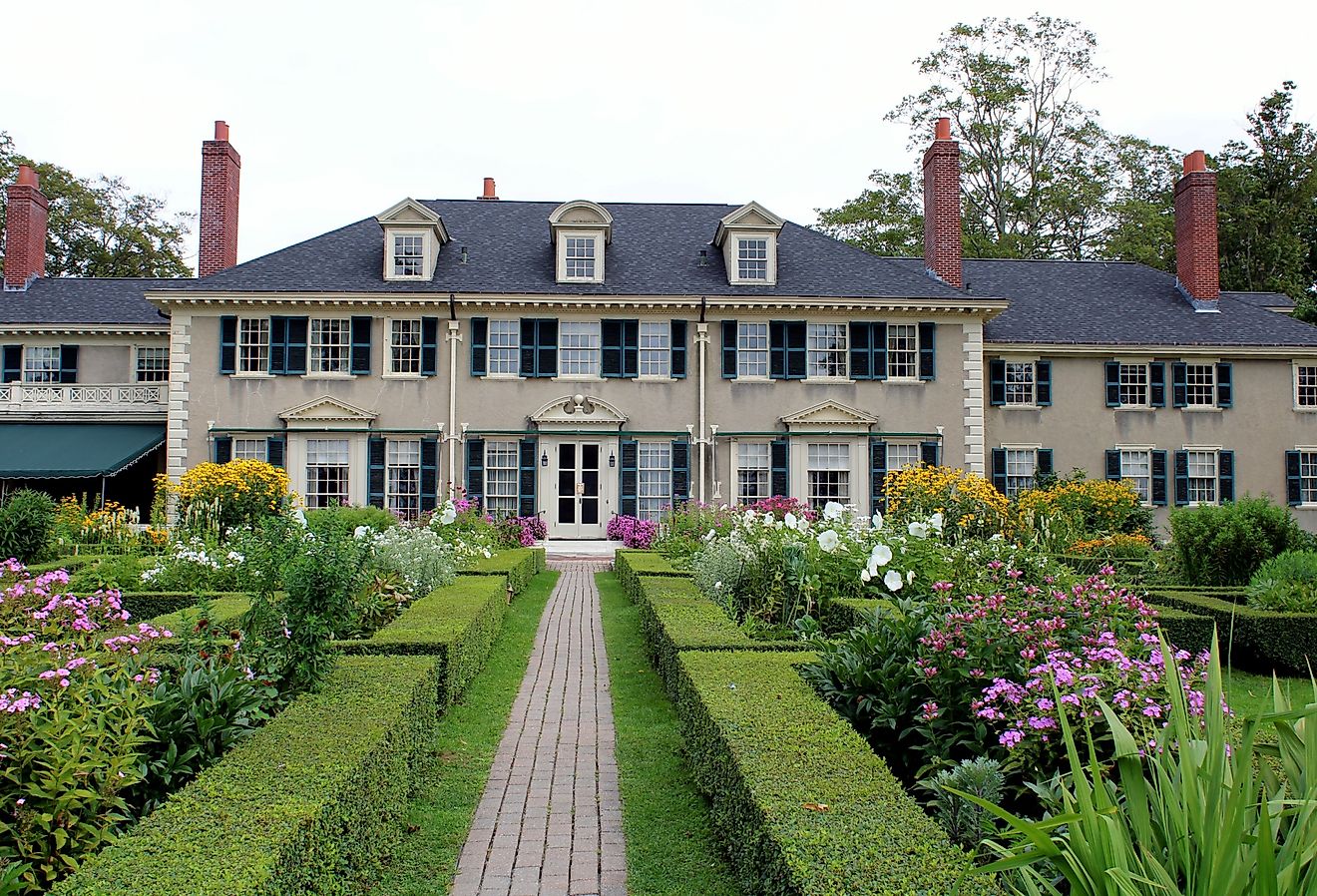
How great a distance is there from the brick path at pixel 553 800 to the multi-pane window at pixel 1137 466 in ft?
63.6

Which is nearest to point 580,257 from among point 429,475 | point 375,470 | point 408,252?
point 408,252

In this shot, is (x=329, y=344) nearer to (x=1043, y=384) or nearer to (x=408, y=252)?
(x=408, y=252)

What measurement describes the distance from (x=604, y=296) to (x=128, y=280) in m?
14.8

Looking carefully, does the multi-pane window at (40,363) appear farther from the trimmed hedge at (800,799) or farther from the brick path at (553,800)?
the trimmed hedge at (800,799)

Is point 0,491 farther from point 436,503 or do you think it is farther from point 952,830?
point 952,830

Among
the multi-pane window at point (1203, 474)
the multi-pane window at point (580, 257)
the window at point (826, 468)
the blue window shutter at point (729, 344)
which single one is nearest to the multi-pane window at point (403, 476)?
the multi-pane window at point (580, 257)

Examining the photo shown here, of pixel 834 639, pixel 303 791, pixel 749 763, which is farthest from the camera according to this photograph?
pixel 834 639

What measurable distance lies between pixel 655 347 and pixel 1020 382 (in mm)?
9411

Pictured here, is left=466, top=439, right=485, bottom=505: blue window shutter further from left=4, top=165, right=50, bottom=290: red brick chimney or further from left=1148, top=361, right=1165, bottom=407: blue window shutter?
left=1148, top=361, right=1165, bottom=407: blue window shutter

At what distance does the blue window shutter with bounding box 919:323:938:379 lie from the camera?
23.1 m

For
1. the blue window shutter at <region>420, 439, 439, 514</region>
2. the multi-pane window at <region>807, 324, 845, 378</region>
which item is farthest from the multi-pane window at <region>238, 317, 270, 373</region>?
the multi-pane window at <region>807, 324, 845, 378</region>

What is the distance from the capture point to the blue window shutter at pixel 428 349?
2244 centimetres

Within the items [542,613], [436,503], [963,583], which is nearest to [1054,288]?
[436,503]

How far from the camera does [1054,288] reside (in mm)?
26781
